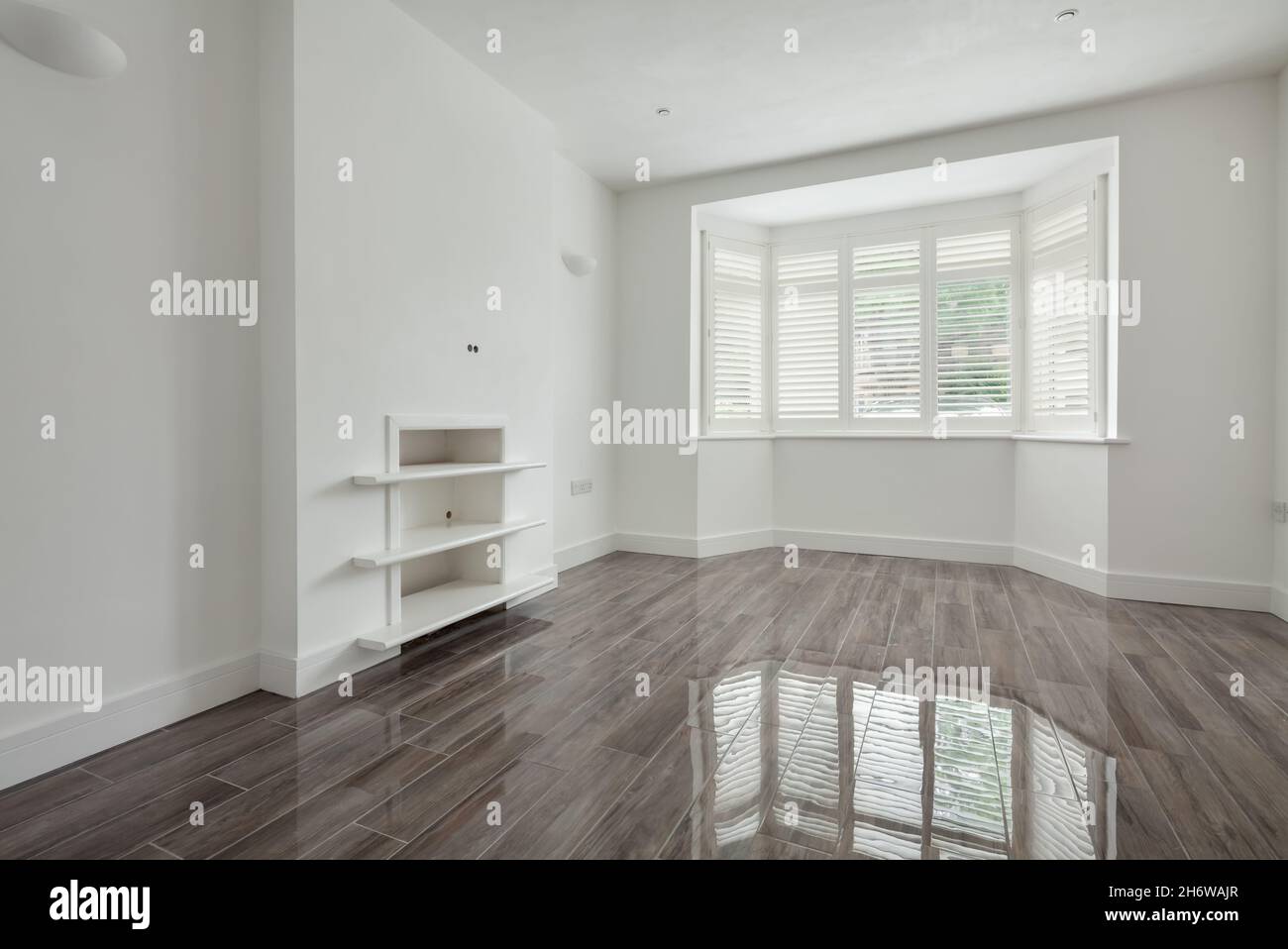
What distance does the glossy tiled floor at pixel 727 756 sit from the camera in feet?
5.24

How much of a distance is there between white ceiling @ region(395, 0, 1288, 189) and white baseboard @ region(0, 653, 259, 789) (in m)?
2.98

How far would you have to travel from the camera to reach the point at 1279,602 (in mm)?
3477

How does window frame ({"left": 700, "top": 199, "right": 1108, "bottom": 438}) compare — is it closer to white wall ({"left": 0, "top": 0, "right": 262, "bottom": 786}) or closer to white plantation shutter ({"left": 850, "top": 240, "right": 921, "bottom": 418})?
white plantation shutter ({"left": 850, "top": 240, "right": 921, "bottom": 418})

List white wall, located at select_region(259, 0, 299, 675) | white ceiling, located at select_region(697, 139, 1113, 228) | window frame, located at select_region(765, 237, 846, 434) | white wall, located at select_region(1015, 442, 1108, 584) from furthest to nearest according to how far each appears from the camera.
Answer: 1. window frame, located at select_region(765, 237, 846, 434)
2. white ceiling, located at select_region(697, 139, 1113, 228)
3. white wall, located at select_region(1015, 442, 1108, 584)
4. white wall, located at select_region(259, 0, 299, 675)

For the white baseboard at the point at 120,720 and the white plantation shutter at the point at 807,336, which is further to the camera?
the white plantation shutter at the point at 807,336

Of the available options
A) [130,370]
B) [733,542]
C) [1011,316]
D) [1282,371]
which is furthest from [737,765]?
[1011,316]

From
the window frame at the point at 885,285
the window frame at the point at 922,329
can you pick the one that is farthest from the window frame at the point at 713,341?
the window frame at the point at 885,285

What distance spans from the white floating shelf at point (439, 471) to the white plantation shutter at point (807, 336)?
257cm

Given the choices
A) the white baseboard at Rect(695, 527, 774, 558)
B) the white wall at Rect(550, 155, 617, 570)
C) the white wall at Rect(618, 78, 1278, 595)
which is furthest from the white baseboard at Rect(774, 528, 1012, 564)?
the white wall at Rect(550, 155, 617, 570)

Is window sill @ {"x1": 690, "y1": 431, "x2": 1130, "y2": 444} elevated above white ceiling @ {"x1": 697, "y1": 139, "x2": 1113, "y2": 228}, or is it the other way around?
white ceiling @ {"x1": 697, "y1": 139, "x2": 1113, "y2": 228}

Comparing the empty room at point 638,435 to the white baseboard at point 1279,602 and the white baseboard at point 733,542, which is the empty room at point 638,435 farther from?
the white baseboard at point 1279,602

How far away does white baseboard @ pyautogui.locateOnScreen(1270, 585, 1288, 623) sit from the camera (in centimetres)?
340

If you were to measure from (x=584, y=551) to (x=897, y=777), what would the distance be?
10.6 ft
